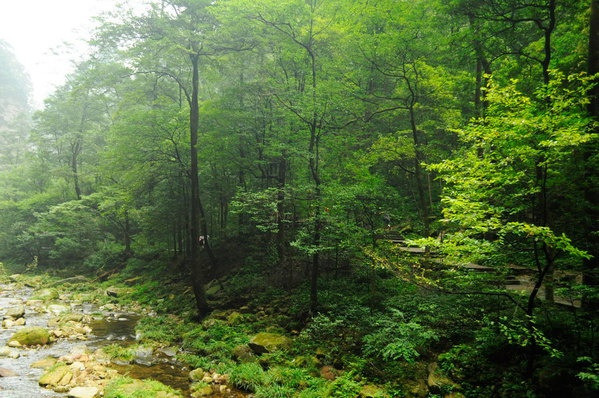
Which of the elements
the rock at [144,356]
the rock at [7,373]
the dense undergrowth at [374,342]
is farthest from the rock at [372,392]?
the rock at [7,373]

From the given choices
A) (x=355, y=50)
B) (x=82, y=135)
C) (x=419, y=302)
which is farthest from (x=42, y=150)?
(x=419, y=302)

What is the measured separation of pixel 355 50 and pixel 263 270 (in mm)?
10775

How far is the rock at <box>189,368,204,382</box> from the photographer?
8.43 metres

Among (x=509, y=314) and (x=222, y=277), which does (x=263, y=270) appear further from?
(x=509, y=314)

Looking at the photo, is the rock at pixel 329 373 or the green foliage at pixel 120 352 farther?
the green foliage at pixel 120 352

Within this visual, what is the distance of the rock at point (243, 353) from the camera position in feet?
29.9

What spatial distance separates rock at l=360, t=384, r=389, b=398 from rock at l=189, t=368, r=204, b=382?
4.50 metres

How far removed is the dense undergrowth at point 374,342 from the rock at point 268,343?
26 centimetres

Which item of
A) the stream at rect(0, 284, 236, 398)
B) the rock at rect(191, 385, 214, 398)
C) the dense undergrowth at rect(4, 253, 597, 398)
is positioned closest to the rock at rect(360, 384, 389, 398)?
the dense undergrowth at rect(4, 253, 597, 398)

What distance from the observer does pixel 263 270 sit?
15289 mm

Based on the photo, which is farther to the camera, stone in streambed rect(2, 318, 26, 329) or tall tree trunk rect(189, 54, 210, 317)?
tall tree trunk rect(189, 54, 210, 317)

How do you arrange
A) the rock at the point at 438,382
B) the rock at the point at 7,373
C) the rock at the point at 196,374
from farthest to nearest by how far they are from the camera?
the rock at the point at 196,374
the rock at the point at 7,373
the rock at the point at 438,382

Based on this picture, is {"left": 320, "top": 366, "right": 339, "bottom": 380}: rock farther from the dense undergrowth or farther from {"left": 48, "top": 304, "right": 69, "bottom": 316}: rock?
{"left": 48, "top": 304, "right": 69, "bottom": 316}: rock

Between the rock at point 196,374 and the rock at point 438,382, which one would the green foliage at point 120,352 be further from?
the rock at point 438,382
